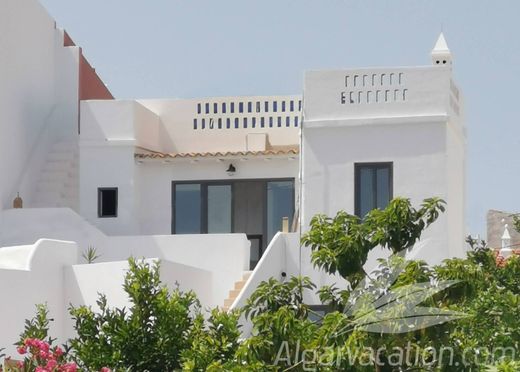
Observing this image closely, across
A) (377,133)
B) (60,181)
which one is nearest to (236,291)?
(377,133)

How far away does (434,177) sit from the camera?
976 inches

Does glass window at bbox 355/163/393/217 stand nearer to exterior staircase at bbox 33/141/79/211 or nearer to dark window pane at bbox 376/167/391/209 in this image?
A: dark window pane at bbox 376/167/391/209

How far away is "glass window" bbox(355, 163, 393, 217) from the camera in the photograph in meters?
25.0

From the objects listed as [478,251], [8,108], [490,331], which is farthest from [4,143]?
[490,331]

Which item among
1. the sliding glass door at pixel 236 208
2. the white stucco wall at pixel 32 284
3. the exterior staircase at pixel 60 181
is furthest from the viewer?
the exterior staircase at pixel 60 181

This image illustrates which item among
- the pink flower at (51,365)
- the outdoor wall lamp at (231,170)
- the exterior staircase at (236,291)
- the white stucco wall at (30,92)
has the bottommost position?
the pink flower at (51,365)

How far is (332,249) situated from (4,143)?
16114 mm

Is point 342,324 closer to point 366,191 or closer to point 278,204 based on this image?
point 366,191

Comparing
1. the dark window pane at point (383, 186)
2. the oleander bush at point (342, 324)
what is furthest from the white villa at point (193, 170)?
the oleander bush at point (342, 324)

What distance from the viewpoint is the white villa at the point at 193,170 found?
24.5 metres

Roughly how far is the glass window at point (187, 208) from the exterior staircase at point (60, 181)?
2448 millimetres

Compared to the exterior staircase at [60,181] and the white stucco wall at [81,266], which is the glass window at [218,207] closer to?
the white stucco wall at [81,266]

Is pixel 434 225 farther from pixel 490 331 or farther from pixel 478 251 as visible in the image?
pixel 490 331

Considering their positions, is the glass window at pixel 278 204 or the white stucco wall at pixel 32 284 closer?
the white stucco wall at pixel 32 284
